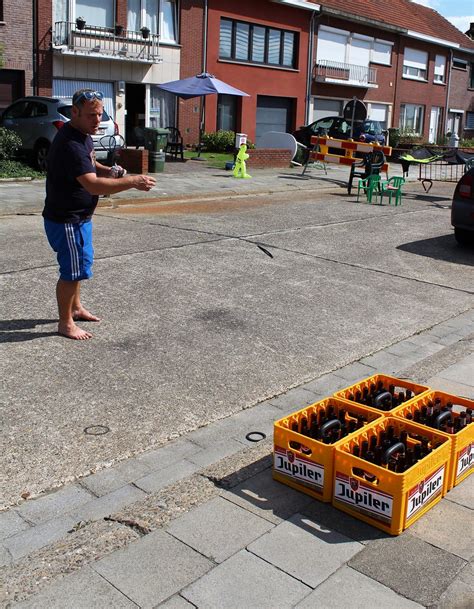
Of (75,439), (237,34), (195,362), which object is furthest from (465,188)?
(237,34)

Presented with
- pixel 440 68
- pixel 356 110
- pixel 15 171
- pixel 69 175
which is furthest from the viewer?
pixel 440 68

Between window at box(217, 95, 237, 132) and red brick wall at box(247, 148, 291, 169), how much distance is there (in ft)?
21.9

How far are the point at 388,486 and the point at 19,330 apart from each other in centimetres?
365

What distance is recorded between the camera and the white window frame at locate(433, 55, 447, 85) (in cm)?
4138

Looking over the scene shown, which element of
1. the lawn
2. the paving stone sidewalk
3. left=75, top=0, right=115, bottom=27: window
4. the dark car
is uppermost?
left=75, top=0, right=115, bottom=27: window

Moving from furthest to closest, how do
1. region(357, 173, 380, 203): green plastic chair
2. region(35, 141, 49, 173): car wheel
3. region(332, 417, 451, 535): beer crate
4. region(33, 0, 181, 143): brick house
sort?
region(33, 0, 181, 143): brick house < region(35, 141, 49, 173): car wheel < region(357, 173, 380, 203): green plastic chair < region(332, 417, 451, 535): beer crate

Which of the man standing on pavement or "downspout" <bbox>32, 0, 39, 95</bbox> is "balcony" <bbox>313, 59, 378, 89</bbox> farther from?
the man standing on pavement

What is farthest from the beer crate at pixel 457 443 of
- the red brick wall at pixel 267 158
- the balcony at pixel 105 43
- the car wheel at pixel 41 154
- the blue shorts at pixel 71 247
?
the balcony at pixel 105 43

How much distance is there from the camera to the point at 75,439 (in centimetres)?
429

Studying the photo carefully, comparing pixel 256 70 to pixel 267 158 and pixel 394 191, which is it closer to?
pixel 267 158

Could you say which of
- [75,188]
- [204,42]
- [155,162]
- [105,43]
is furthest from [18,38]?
[75,188]

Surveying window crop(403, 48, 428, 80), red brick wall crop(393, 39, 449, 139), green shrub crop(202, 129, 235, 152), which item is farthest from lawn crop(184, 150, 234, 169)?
window crop(403, 48, 428, 80)

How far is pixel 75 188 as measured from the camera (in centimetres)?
559

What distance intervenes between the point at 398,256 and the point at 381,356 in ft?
13.9
